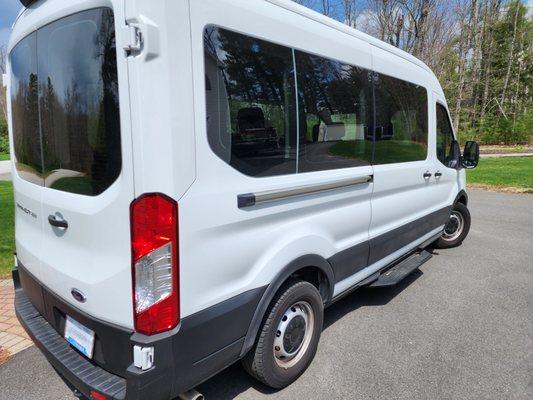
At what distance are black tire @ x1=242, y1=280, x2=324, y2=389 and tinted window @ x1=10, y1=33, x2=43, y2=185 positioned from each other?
1669 mm

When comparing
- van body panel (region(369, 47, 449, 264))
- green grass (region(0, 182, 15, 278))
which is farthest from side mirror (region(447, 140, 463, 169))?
green grass (region(0, 182, 15, 278))

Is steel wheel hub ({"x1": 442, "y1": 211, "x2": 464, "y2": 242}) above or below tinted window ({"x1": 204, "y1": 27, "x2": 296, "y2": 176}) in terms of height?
below

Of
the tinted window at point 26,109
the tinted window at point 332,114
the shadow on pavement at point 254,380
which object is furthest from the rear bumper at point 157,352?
the tinted window at point 332,114

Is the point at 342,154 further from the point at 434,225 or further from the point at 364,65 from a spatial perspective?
the point at 434,225

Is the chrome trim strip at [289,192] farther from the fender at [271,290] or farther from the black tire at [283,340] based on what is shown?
the black tire at [283,340]

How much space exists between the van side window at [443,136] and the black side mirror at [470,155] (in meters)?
0.26

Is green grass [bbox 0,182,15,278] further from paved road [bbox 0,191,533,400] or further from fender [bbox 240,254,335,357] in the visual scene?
fender [bbox 240,254,335,357]

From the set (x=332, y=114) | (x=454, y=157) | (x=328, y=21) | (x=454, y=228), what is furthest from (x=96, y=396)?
(x=454, y=228)

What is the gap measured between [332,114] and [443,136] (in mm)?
2602

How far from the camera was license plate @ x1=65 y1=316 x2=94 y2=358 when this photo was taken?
6.95 feet

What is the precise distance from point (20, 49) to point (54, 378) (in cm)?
227

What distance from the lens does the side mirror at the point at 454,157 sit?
17.0ft

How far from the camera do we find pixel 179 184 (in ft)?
6.09

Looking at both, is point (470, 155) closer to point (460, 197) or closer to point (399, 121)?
point (460, 197)
